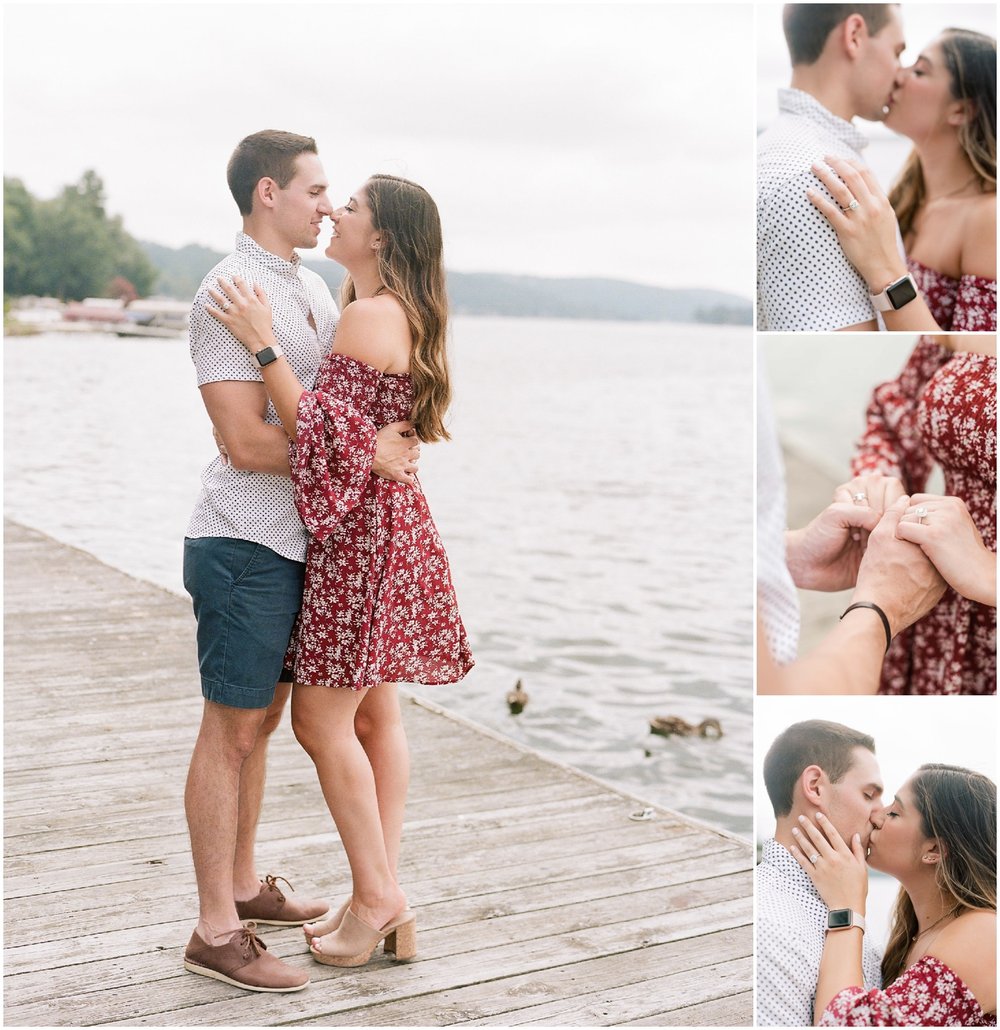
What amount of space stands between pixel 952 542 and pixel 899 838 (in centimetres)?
52

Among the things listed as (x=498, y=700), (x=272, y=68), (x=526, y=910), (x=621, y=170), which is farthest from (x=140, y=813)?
(x=621, y=170)

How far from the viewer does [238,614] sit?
2488mm

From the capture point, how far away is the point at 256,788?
276 cm

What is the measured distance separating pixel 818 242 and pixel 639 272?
41.1 m

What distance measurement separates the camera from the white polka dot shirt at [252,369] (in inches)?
97.1

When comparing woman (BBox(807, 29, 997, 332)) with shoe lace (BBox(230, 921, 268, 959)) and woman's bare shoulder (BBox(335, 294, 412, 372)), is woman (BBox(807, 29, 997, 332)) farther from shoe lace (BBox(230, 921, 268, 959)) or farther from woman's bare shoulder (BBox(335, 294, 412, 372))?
shoe lace (BBox(230, 921, 268, 959))

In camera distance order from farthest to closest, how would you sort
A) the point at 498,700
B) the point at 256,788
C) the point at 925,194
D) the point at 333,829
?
the point at 498,700, the point at 333,829, the point at 256,788, the point at 925,194

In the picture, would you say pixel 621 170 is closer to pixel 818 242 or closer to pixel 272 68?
pixel 272 68

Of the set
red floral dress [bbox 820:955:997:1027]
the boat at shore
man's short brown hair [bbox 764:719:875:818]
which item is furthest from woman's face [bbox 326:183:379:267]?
the boat at shore

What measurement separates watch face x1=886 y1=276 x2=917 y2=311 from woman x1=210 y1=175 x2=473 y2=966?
846 mm

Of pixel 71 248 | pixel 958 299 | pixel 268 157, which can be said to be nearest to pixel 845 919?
pixel 958 299

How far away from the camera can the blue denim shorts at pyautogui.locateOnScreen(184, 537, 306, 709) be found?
249cm

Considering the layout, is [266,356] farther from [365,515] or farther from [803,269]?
[803,269]

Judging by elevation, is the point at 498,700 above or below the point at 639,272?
below
